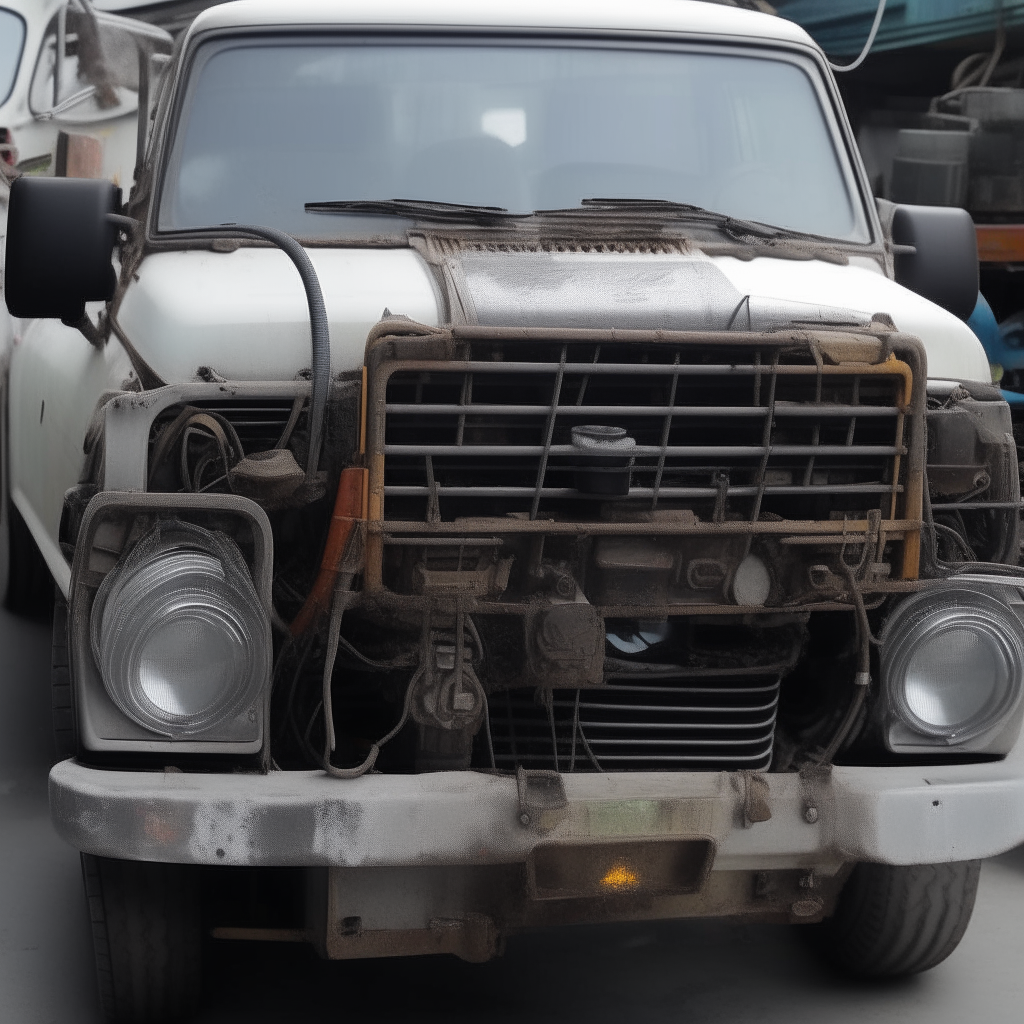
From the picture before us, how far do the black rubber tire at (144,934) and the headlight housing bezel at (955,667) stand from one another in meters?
1.50

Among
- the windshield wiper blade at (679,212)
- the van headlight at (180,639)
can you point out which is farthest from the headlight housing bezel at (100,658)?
the windshield wiper blade at (679,212)

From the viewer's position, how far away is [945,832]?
3.09m

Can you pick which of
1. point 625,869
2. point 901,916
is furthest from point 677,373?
point 901,916

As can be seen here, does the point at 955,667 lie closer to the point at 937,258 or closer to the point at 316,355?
the point at 316,355

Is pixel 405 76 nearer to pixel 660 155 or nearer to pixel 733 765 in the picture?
pixel 660 155

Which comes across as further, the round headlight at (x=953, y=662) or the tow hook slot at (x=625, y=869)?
the round headlight at (x=953, y=662)

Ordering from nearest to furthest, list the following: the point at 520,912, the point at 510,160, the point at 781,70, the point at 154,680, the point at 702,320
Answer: the point at 154,680, the point at 520,912, the point at 702,320, the point at 510,160, the point at 781,70

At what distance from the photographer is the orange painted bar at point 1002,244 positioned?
789cm

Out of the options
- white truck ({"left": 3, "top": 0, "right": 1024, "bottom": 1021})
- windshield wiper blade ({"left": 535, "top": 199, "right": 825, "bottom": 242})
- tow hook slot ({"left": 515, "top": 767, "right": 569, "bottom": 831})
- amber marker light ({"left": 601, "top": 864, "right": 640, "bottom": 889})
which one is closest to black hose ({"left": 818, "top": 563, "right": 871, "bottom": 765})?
white truck ({"left": 3, "top": 0, "right": 1024, "bottom": 1021})

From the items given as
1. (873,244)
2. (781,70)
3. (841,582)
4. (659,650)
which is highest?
(781,70)

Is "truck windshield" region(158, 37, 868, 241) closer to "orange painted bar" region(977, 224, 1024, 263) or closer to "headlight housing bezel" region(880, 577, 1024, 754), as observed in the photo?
"headlight housing bezel" region(880, 577, 1024, 754)

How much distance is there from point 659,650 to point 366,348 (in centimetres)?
91

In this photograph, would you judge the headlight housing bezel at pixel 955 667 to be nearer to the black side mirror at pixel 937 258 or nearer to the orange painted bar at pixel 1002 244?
the black side mirror at pixel 937 258

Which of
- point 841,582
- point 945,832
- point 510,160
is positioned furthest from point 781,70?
point 945,832
